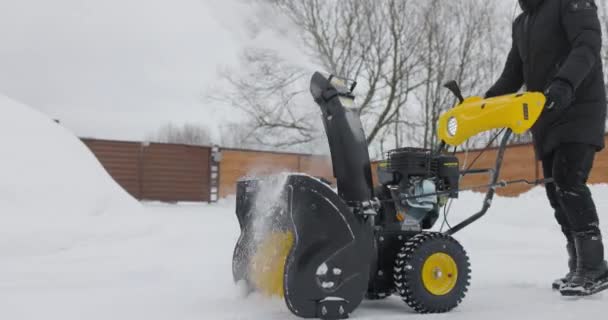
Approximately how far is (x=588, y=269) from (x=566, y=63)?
0.99 m

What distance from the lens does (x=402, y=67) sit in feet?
64.5

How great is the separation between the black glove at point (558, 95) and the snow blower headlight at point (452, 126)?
0.40m

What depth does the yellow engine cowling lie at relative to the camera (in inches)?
94.3

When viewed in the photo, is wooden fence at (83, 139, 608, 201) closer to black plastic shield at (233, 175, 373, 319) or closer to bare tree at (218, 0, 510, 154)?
bare tree at (218, 0, 510, 154)

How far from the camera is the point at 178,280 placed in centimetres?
321

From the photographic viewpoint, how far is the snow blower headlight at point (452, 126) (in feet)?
8.42

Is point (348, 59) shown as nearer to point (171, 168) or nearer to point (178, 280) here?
point (171, 168)

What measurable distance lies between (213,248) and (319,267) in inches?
115

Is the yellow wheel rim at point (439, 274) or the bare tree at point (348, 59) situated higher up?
the bare tree at point (348, 59)

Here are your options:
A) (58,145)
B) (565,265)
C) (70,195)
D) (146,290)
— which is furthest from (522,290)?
(58,145)

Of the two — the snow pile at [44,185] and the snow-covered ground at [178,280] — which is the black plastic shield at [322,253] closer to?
the snow-covered ground at [178,280]

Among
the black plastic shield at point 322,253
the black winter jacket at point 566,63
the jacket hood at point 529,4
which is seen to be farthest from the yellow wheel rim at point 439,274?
the jacket hood at point 529,4

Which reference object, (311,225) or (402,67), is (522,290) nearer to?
(311,225)

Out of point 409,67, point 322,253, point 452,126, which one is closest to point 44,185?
point 322,253
